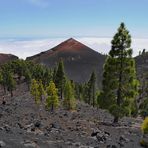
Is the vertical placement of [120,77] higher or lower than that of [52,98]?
higher

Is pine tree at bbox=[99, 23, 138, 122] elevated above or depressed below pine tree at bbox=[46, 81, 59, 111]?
above

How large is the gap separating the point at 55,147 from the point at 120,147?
544 cm

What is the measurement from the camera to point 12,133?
31.2 meters

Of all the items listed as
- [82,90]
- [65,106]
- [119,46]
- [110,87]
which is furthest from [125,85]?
[82,90]

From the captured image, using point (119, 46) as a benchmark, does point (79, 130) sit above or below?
below

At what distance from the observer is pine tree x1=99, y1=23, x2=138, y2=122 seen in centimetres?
4594

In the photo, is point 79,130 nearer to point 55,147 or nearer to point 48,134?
point 48,134

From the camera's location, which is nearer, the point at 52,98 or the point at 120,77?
the point at 120,77

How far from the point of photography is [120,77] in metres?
46.2

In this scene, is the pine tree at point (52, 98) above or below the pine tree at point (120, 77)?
below

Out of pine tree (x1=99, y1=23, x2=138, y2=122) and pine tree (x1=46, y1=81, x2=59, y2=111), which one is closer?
pine tree (x1=99, y1=23, x2=138, y2=122)

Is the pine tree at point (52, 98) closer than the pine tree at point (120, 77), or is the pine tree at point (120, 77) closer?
the pine tree at point (120, 77)

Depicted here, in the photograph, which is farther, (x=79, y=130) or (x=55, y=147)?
(x=79, y=130)

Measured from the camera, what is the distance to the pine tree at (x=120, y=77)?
4594cm
